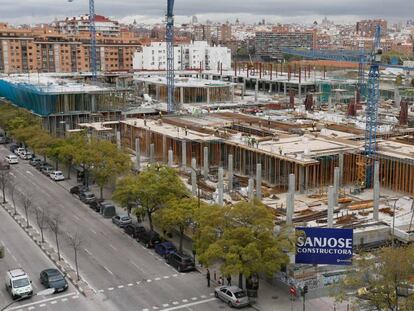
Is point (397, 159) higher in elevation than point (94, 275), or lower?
higher

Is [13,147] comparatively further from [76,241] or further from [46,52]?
[46,52]

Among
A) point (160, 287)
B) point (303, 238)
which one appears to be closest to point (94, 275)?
point (160, 287)

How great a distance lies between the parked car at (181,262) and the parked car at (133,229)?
215 inches

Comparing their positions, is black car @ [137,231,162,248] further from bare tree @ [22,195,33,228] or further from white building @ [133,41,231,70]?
white building @ [133,41,231,70]

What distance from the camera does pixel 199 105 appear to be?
99062 mm

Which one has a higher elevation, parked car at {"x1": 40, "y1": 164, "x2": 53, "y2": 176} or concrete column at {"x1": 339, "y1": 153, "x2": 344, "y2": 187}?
concrete column at {"x1": 339, "y1": 153, "x2": 344, "y2": 187}

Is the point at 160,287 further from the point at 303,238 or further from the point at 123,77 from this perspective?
the point at 123,77

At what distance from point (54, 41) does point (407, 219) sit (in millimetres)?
129082

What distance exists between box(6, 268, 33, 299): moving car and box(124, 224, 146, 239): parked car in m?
9.81

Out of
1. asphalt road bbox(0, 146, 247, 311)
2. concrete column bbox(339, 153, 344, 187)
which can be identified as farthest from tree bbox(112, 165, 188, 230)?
concrete column bbox(339, 153, 344, 187)

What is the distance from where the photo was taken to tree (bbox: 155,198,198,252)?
3656 centimetres

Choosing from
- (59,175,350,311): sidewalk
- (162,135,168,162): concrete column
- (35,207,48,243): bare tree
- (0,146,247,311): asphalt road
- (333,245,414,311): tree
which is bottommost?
(0,146,247,311): asphalt road

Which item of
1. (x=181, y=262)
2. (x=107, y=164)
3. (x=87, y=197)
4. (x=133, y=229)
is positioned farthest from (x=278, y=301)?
(x=87, y=197)

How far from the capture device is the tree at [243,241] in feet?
98.4
